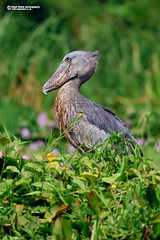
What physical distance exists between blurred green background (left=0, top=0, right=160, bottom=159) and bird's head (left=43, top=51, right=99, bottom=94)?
236 centimetres

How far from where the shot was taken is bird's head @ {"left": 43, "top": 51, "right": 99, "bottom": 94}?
12.9 ft

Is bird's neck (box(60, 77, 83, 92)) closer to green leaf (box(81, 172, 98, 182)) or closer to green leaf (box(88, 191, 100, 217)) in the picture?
green leaf (box(81, 172, 98, 182))

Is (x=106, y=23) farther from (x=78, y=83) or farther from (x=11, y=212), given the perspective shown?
(x=11, y=212)

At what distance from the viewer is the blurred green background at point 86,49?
7.07 metres

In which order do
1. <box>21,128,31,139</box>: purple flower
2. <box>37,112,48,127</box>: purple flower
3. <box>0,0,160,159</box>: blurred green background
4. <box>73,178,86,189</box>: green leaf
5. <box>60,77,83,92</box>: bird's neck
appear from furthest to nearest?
1. <box>0,0,160,159</box>: blurred green background
2. <box>37,112,48,127</box>: purple flower
3. <box>21,128,31,139</box>: purple flower
4. <box>60,77,83,92</box>: bird's neck
5. <box>73,178,86,189</box>: green leaf

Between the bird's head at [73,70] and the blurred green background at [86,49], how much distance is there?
93.1 inches

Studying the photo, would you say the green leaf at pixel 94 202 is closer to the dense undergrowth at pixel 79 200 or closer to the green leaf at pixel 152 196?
the dense undergrowth at pixel 79 200

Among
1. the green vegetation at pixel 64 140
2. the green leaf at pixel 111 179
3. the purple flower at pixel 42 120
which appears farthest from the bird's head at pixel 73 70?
the purple flower at pixel 42 120

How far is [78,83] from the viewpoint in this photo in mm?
3955

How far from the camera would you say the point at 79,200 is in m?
2.36

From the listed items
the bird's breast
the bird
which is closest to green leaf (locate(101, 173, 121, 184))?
the bird

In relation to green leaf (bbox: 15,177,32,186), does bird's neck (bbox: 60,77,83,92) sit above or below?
above

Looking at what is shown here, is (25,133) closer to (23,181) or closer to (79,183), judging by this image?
(23,181)

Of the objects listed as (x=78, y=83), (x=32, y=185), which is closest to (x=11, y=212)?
(x=32, y=185)
